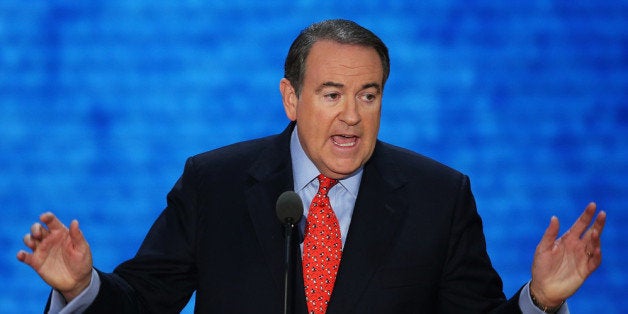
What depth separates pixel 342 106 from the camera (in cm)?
236

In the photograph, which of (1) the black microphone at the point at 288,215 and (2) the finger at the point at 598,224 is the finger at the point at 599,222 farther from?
(1) the black microphone at the point at 288,215

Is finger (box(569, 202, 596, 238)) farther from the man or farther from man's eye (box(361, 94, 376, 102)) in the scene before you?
man's eye (box(361, 94, 376, 102))

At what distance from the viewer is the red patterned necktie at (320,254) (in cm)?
228

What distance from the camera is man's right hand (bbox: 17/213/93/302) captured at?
2.03 meters

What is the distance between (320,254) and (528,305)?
47 centimetres

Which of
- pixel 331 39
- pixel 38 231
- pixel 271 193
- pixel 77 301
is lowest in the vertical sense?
pixel 77 301

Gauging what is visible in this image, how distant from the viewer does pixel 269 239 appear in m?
2.32

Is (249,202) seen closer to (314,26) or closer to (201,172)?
(201,172)

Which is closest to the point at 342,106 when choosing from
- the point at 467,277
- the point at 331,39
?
the point at 331,39

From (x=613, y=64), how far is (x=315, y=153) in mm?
1483

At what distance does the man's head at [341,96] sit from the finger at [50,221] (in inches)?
25.6

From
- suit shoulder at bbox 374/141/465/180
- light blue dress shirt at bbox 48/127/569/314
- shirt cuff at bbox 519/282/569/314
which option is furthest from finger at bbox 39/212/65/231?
shirt cuff at bbox 519/282/569/314

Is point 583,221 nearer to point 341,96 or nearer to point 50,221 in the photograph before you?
point 341,96

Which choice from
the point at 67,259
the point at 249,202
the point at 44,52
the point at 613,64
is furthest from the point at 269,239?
the point at 613,64
